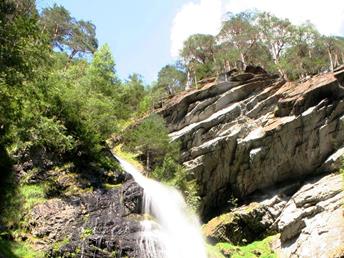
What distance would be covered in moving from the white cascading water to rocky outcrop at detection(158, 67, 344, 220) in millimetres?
4427

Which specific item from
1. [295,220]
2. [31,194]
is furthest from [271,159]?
[31,194]

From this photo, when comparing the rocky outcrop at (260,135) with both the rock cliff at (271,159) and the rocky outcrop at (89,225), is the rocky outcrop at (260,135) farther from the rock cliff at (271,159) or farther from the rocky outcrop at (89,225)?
the rocky outcrop at (89,225)

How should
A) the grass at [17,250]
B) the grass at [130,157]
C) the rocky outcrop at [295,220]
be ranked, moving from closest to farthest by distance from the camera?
the grass at [17,250], the rocky outcrop at [295,220], the grass at [130,157]

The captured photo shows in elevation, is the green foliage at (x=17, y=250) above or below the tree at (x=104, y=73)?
below

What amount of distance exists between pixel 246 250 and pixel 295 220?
3.61 m

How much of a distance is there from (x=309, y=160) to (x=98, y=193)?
1614 cm

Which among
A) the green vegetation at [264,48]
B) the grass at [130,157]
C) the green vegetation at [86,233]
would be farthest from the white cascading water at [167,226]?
the green vegetation at [264,48]

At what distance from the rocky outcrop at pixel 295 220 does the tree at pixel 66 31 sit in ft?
88.8

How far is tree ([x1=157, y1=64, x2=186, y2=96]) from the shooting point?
5234 cm

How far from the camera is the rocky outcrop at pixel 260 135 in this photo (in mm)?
29922

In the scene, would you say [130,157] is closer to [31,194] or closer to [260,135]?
[260,135]

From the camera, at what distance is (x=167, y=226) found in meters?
23.5

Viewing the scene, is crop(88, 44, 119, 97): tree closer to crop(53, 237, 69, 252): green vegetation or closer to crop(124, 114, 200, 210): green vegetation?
crop(124, 114, 200, 210): green vegetation

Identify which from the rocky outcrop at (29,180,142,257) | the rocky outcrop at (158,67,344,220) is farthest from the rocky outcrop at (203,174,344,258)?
the rocky outcrop at (29,180,142,257)
